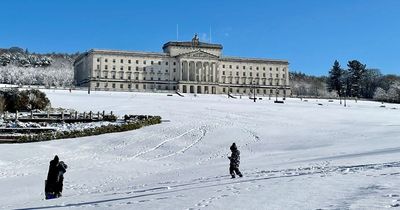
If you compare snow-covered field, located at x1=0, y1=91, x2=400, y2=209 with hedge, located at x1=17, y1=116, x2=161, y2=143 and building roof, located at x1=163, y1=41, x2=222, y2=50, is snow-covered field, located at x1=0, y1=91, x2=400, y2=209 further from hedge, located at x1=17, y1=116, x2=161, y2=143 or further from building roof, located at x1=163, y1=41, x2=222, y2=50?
building roof, located at x1=163, y1=41, x2=222, y2=50

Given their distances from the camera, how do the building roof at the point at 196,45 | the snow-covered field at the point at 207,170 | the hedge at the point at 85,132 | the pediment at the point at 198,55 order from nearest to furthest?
the snow-covered field at the point at 207,170, the hedge at the point at 85,132, the pediment at the point at 198,55, the building roof at the point at 196,45

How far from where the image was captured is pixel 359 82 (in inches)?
6486

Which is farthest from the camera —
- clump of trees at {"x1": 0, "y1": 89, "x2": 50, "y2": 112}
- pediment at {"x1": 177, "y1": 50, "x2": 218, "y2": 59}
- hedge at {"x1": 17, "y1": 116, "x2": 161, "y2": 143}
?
pediment at {"x1": 177, "y1": 50, "x2": 218, "y2": 59}

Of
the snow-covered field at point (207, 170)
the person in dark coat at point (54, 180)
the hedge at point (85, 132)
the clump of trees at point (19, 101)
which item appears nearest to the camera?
the snow-covered field at point (207, 170)

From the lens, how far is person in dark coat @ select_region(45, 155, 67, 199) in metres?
16.2

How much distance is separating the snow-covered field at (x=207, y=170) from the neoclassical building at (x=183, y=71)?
358 ft

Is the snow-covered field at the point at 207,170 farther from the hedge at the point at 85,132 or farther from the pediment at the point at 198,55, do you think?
the pediment at the point at 198,55

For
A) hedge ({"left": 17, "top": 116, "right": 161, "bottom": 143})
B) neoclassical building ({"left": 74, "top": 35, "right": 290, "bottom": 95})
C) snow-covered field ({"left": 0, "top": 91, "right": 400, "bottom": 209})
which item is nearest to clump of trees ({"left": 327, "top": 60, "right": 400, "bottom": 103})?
neoclassical building ({"left": 74, "top": 35, "right": 290, "bottom": 95})

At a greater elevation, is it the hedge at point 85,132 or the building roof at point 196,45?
the building roof at point 196,45

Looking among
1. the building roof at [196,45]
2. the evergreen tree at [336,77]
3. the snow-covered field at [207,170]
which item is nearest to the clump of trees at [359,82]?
the evergreen tree at [336,77]

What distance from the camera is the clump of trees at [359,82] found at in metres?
163

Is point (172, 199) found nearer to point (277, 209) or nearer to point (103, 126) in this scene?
point (277, 209)

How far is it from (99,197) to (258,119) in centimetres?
4360

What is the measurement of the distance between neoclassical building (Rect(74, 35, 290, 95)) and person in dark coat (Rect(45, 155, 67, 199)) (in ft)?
453
